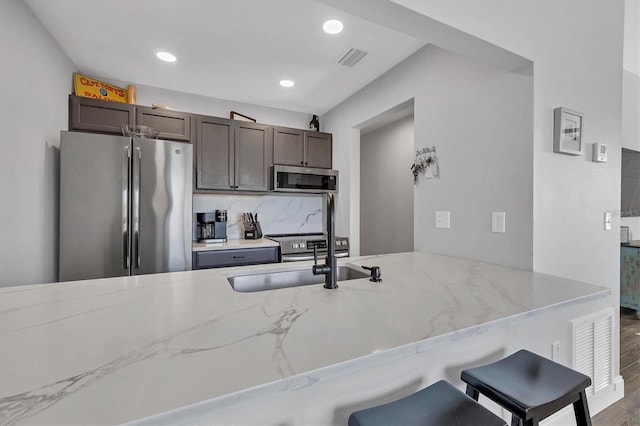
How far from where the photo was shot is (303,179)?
11.1 ft

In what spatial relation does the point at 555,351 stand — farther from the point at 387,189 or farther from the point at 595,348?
the point at 387,189

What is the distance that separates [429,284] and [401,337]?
57 cm

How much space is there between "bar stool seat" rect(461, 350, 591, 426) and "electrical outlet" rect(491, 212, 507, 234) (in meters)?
Answer: 0.78

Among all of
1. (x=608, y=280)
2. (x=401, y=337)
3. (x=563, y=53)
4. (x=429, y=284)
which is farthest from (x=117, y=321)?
(x=608, y=280)

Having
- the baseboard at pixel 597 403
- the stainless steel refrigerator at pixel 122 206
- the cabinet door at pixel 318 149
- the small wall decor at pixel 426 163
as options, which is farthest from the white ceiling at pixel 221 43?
the baseboard at pixel 597 403

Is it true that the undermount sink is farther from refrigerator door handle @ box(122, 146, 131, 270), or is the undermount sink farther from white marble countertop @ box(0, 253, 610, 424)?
refrigerator door handle @ box(122, 146, 131, 270)

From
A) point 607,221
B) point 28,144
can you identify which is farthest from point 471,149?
point 28,144

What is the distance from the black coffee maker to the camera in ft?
10.2

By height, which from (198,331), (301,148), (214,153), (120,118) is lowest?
(198,331)

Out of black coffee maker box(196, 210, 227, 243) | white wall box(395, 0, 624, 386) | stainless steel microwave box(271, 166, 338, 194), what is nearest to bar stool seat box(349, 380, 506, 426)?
white wall box(395, 0, 624, 386)

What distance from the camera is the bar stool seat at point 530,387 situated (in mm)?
871

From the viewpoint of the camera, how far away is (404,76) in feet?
8.01

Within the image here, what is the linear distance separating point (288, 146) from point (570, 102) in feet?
8.37

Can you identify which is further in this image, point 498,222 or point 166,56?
point 166,56
